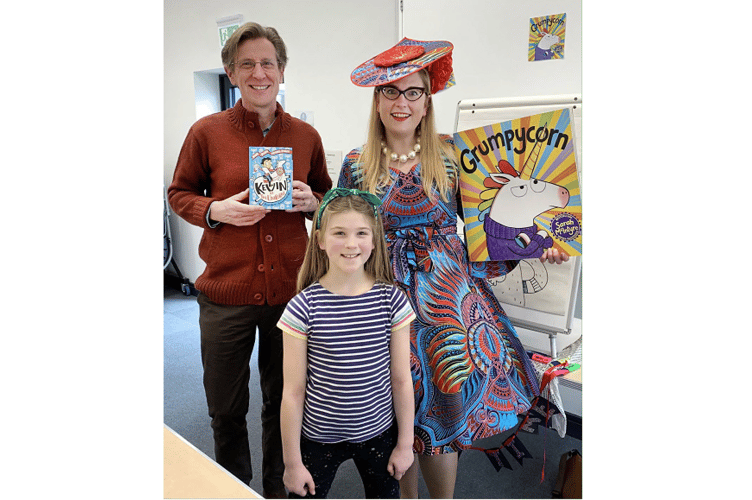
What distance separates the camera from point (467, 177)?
3.43ft

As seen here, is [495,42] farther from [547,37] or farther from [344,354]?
[344,354]

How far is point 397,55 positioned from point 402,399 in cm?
68

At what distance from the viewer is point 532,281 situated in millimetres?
1706

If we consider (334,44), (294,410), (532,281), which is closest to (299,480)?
(294,410)

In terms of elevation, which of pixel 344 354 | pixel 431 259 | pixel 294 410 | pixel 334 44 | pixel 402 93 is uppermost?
pixel 334 44

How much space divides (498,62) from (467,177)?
0.49 meters

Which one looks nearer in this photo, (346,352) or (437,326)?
(346,352)

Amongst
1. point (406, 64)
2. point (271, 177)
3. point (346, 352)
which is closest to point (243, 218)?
point (271, 177)

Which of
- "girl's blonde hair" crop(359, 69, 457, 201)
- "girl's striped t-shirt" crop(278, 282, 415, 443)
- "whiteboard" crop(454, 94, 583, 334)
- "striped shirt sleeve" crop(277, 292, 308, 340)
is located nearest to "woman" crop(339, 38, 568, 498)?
"girl's blonde hair" crop(359, 69, 457, 201)

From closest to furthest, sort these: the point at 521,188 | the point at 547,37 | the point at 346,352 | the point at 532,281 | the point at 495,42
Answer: the point at 346,352
the point at 521,188
the point at 547,37
the point at 495,42
the point at 532,281

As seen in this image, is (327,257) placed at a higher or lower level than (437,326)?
higher

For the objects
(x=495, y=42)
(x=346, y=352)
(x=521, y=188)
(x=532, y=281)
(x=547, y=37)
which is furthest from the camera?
(x=532, y=281)
